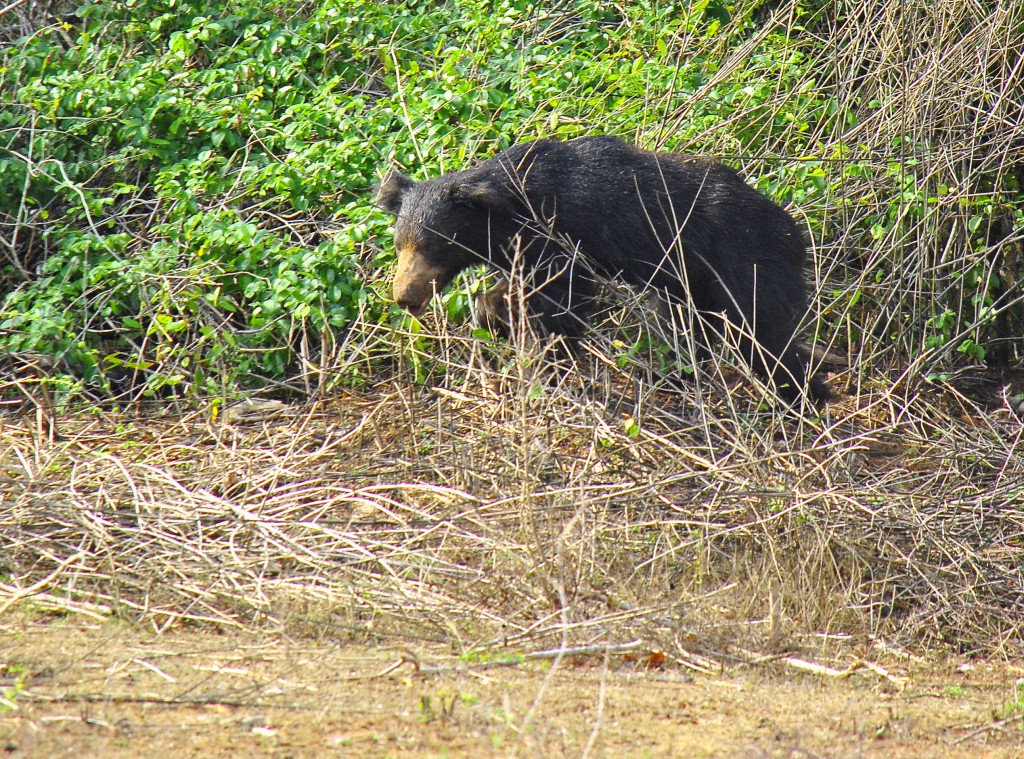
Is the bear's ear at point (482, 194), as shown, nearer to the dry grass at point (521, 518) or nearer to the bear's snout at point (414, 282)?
the bear's snout at point (414, 282)

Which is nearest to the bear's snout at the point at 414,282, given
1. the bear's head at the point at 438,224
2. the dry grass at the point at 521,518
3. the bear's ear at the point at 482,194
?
the bear's head at the point at 438,224

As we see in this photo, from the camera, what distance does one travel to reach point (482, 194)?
21.2ft

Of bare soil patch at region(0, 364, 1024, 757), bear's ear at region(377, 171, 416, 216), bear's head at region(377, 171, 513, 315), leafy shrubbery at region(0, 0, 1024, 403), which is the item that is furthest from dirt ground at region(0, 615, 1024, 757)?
bear's ear at region(377, 171, 416, 216)

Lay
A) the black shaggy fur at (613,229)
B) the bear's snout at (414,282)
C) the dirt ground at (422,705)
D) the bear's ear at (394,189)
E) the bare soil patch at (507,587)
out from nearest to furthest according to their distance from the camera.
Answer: the dirt ground at (422,705) < the bare soil patch at (507,587) < the bear's snout at (414,282) < the black shaggy fur at (613,229) < the bear's ear at (394,189)

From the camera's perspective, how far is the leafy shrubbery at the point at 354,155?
685 centimetres

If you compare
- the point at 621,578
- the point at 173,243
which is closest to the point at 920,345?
the point at 621,578

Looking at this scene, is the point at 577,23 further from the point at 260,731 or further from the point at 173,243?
the point at 260,731

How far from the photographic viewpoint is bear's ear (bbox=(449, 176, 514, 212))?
647cm

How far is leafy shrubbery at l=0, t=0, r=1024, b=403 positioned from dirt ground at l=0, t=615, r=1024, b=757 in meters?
2.92

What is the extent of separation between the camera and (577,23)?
27.3ft

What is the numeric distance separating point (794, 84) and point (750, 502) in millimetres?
3757

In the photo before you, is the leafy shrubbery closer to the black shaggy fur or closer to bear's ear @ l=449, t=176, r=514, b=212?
the black shaggy fur

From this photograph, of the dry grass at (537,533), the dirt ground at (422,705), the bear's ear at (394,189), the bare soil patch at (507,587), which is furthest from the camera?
the bear's ear at (394,189)

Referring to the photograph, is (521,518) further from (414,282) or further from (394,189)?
(394,189)
